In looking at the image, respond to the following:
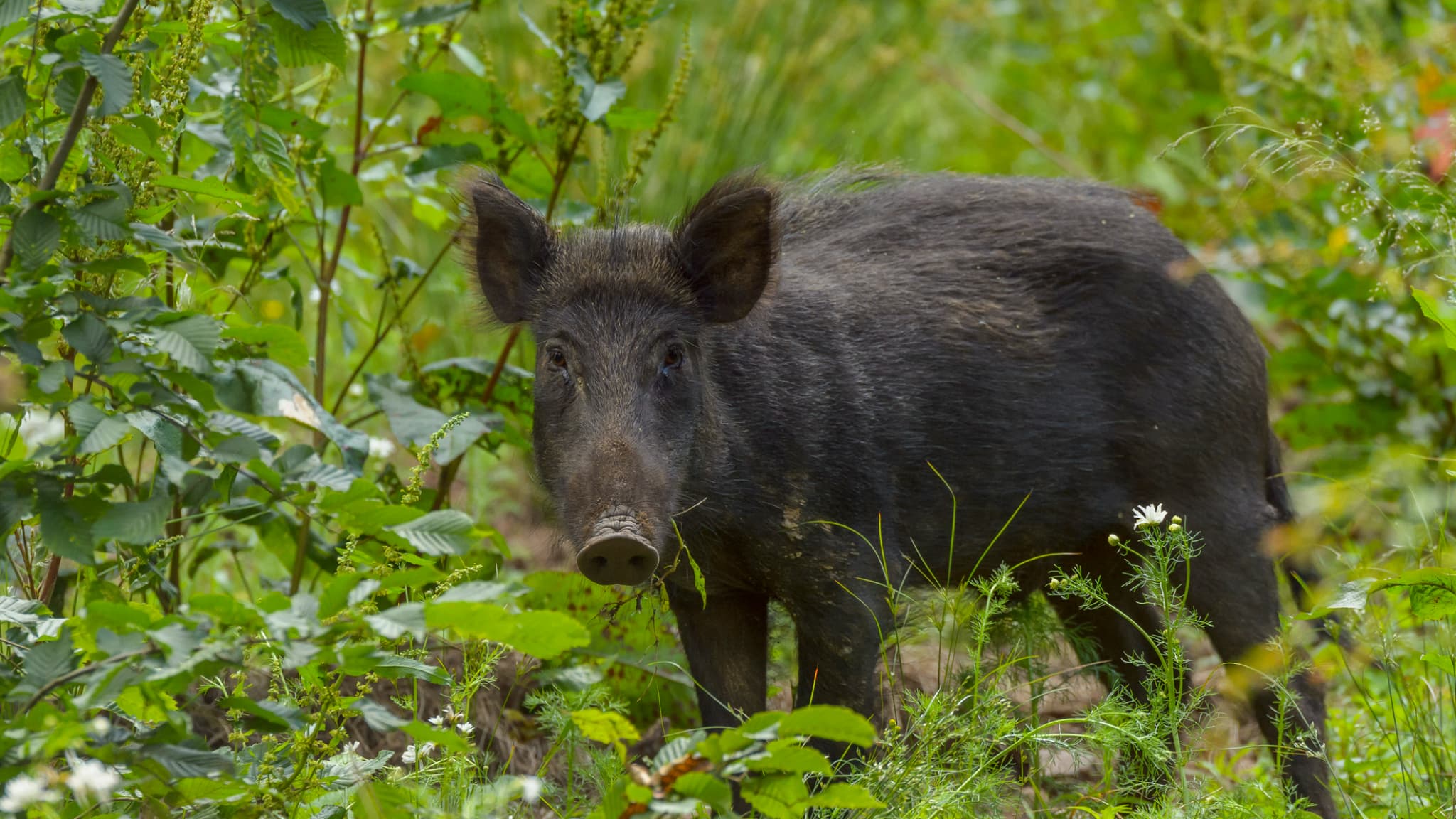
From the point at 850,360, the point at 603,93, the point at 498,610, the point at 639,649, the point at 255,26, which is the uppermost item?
the point at 255,26

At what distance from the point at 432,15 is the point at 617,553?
161 centimetres

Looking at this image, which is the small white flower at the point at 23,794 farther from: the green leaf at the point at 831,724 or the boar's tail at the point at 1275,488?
the boar's tail at the point at 1275,488

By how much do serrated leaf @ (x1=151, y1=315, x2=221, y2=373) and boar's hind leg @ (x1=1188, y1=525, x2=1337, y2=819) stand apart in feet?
8.25

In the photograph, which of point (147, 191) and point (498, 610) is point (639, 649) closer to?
point (147, 191)

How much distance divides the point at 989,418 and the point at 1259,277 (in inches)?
71.1

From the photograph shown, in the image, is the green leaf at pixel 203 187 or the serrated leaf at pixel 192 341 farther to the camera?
the green leaf at pixel 203 187

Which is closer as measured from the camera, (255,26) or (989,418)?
(255,26)

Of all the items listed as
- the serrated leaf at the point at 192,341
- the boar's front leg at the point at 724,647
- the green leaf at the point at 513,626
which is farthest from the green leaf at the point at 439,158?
the green leaf at the point at 513,626

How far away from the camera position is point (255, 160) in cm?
310

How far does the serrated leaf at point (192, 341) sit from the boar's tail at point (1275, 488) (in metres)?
2.86

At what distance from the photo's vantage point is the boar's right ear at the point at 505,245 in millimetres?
3672

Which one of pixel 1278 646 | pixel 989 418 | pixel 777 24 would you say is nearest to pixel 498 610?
pixel 1278 646

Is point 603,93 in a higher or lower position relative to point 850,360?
higher

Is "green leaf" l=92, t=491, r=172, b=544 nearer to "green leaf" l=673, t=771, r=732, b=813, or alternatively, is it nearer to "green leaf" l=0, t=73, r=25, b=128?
"green leaf" l=0, t=73, r=25, b=128
